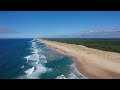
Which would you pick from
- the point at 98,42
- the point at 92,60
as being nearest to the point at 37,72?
the point at 92,60

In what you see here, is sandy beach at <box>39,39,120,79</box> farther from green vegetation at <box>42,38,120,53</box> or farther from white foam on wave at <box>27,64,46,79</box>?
white foam on wave at <box>27,64,46,79</box>

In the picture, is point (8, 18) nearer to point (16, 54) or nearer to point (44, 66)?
point (16, 54)

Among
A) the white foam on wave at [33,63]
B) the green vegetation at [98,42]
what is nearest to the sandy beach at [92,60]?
the green vegetation at [98,42]

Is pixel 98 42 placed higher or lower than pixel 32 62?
higher

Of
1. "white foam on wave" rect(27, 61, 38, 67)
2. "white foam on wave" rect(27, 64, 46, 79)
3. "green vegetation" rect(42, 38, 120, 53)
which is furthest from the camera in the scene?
"green vegetation" rect(42, 38, 120, 53)

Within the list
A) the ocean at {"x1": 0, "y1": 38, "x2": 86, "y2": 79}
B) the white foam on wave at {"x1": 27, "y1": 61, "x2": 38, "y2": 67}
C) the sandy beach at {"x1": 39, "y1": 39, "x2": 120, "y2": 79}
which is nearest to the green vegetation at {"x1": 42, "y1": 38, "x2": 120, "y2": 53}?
the sandy beach at {"x1": 39, "y1": 39, "x2": 120, "y2": 79}

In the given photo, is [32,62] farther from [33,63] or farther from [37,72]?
[37,72]
